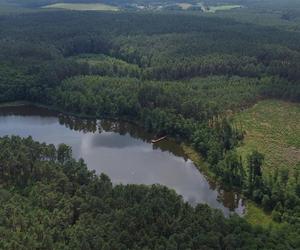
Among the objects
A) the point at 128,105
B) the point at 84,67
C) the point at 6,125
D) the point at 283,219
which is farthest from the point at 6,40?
the point at 283,219

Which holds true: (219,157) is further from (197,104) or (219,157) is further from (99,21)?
(99,21)

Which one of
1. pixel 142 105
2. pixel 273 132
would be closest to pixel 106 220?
pixel 273 132

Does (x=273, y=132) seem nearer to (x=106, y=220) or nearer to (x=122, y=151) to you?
(x=122, y=151)

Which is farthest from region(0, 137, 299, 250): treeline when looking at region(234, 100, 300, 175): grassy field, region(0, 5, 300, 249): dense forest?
region(234, 100, 300, 175): grassy field

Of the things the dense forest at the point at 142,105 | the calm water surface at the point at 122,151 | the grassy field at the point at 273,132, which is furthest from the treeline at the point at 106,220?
the grassy field at the point at 273,132

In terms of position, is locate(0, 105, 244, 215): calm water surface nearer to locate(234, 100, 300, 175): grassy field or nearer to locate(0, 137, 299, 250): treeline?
locate(234, 100, 300, 175): grassy field

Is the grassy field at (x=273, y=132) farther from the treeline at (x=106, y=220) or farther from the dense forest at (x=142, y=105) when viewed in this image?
the treeline at (x=106, y=220)
